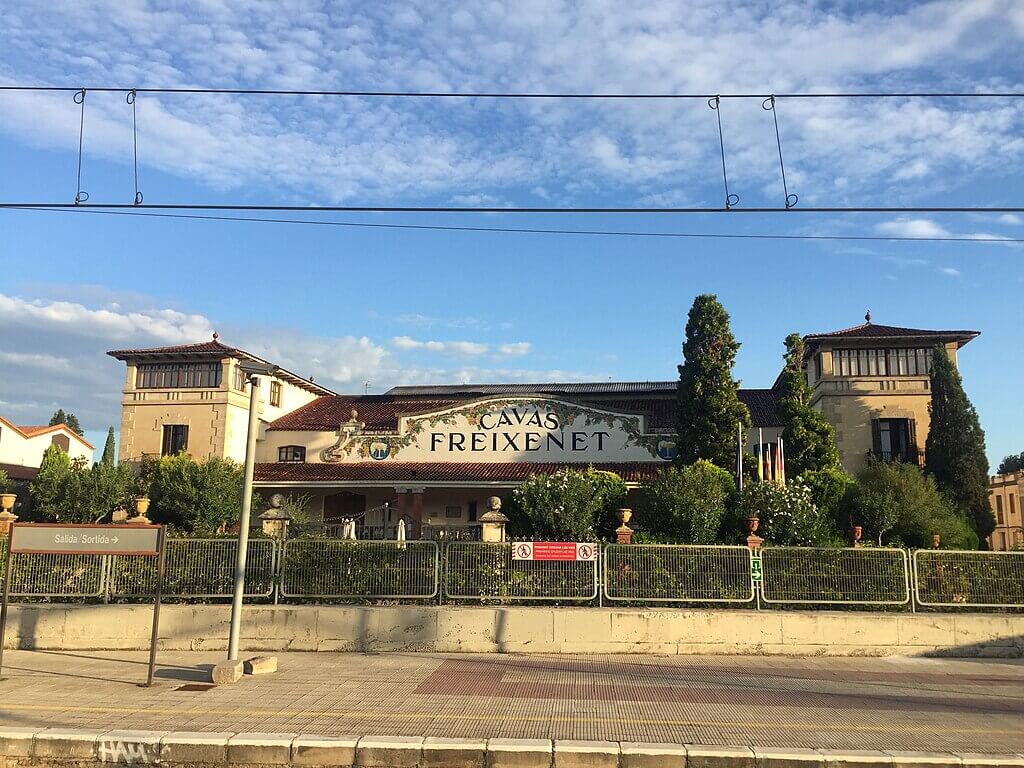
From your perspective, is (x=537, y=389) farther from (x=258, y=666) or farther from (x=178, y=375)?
(x=258, y=666)

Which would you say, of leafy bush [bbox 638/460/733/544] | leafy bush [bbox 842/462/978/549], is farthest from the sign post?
leafy bush [bbox 842/462/978/549]

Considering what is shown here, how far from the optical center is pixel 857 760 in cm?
723

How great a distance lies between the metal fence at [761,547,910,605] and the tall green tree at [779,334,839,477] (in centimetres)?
1153

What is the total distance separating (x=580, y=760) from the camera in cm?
733

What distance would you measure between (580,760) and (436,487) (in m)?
21.5

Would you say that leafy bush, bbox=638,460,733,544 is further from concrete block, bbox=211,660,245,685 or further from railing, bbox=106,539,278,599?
concrete block, bbox=211,660,245,685

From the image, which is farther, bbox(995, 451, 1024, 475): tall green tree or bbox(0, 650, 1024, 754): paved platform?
bbox(995, 451, 1024, 475): tall green tree

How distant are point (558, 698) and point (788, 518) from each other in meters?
9.52

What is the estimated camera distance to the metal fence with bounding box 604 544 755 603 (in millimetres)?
13984

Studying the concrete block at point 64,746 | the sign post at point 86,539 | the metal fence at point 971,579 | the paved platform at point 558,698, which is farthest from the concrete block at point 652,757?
the metal fence at point 971,579

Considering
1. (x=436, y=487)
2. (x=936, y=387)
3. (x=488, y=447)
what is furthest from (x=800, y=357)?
(x=436, y=487)

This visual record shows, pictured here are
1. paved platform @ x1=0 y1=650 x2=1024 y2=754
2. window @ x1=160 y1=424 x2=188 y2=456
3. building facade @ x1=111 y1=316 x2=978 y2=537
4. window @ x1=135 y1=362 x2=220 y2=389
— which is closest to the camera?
paved platform @ x1=0 y1=650 x2=1024 y2=754

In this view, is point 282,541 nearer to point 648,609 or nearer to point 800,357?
point 648,609

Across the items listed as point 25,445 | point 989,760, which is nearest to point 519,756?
point 989,760
